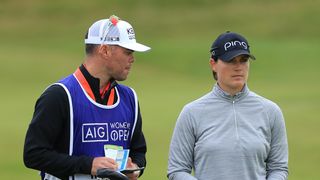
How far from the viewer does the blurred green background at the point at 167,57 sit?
61.5 feet

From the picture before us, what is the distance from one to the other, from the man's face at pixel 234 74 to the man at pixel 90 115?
608 mm

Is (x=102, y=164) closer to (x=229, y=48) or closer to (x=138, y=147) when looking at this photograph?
(x=138, y=147)

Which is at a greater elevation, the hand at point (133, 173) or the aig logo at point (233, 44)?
the aig logo at point (233, 44)

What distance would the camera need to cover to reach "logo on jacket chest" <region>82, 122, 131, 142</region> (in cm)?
628

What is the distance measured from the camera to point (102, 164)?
6.15m

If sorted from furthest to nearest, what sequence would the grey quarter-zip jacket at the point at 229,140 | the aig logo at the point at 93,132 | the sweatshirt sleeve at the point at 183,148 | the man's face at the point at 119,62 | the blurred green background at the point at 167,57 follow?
the blurred green background at the point at 167,57 < the man's face at the point at 119,62 < the aig logo at the point at 93,132 < the sweatshirt sleeve at the point at 183,148 < the grey quarter-zip jacket at the point at 229,140

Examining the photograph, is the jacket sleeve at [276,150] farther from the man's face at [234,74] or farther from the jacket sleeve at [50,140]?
the jacket sleeve at [50,140]

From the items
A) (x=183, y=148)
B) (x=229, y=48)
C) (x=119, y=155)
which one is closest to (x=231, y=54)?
(x=229, y=48)

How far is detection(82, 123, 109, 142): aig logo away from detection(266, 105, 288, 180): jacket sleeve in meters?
1.10

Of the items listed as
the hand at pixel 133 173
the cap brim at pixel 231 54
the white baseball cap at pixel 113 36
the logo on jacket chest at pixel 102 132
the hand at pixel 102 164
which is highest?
the white baseball cap at pixel 113 36

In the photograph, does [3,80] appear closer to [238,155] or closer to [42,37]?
[42,37]

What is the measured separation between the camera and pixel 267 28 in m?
43.1

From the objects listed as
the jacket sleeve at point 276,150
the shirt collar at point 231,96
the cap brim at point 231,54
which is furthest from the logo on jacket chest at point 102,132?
the jacket sleeve at point 276,150

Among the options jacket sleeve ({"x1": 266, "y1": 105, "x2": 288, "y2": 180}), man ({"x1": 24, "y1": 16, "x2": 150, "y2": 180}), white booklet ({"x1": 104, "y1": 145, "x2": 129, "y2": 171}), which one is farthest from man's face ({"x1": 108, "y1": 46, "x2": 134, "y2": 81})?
jacket sleeve ({"x1": 266, "y1": 105, "x2": 288, "y2": 180})
